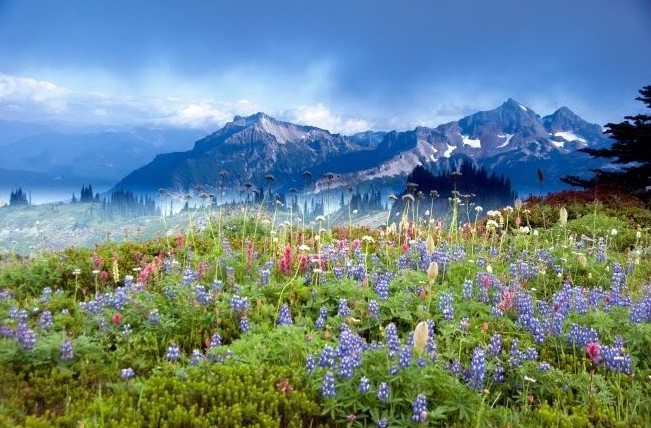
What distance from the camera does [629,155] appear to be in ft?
88.3

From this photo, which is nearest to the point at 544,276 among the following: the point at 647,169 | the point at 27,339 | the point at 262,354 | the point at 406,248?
the point at 406,248

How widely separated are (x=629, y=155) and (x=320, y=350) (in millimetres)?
25879

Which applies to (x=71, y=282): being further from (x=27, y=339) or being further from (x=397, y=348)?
(x=397, y=348)

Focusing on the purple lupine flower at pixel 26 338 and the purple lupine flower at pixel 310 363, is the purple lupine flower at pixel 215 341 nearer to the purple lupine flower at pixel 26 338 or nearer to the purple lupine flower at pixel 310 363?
the purple lupine flower at pixel 310 363

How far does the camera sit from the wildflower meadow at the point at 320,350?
483cm

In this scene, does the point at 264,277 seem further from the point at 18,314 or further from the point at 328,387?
the point at 328,387

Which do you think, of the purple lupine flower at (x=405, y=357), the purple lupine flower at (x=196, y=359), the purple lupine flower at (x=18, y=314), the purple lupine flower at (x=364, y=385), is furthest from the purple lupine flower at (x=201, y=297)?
the purple lupine flower at (x=405, y=357)

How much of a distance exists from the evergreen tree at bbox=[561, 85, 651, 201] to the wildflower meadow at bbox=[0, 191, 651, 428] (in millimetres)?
18619

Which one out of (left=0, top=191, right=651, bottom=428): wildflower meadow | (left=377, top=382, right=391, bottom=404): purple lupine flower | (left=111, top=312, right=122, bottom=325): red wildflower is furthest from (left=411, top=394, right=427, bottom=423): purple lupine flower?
(left=111, top=312, right=122, bottom=325): red wildflower

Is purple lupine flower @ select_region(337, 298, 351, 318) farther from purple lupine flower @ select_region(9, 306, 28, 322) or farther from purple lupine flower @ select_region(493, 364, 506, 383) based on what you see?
purple lupine flower @ select_region(9, 306, 28, 322)

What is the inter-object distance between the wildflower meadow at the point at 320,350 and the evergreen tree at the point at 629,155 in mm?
18619

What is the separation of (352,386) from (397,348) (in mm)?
527

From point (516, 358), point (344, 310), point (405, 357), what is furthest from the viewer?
point (344, 310)

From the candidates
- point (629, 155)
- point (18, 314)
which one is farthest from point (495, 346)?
point (629, 155)
